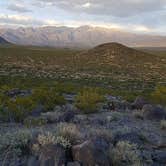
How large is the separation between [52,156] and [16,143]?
4.77 ft

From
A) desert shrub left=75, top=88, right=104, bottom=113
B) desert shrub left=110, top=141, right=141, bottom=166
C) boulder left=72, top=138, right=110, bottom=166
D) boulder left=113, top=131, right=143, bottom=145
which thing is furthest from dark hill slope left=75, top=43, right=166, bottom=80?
boulder left=72, top=138, right=110, bottom=166

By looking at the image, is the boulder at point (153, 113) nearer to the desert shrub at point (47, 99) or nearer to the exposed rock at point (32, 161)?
the desert shrub at point (47, 99)

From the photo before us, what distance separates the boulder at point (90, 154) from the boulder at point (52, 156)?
288 mm

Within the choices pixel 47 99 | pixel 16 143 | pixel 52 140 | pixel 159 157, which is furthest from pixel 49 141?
pixel 47 99

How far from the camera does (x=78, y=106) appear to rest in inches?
749

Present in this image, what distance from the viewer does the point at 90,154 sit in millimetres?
7949

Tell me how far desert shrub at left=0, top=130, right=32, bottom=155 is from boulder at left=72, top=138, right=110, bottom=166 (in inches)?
53.3

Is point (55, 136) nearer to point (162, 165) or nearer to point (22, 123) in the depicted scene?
point (162, 165)

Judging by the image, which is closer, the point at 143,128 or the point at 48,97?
the point at 143,128

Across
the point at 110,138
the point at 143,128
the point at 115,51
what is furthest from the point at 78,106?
the point at 115,51

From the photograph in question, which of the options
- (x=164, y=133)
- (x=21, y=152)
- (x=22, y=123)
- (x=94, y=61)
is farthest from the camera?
(x=94, y=61)

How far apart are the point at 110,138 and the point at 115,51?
104000mm

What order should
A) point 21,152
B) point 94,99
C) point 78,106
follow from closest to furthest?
point 21,152, point 78,106, point 94,99

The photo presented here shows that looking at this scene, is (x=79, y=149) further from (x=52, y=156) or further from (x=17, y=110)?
(x=17, y=110)
